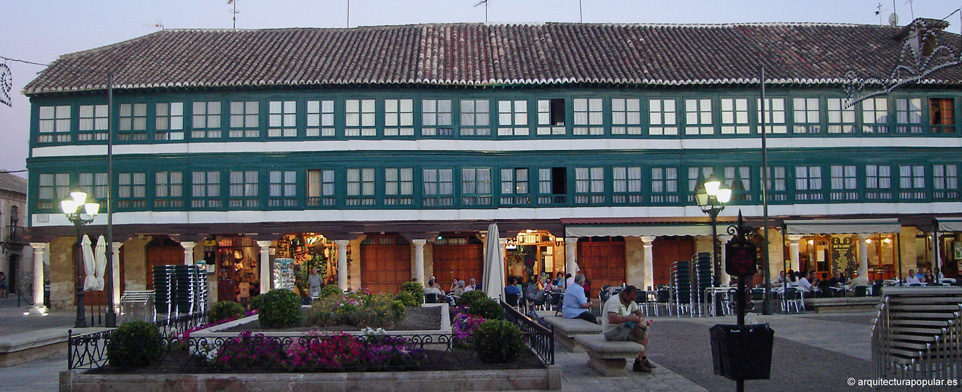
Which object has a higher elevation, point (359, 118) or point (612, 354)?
point (359, 118)

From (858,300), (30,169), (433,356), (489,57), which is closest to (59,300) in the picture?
(30,169)

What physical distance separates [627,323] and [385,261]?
20953 mm

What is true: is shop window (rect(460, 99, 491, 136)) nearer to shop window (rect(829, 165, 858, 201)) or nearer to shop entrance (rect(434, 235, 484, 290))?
shop entrance (rect(434, 235, 484, 290))

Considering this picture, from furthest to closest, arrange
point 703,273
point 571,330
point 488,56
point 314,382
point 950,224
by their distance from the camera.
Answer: point 488,56
point 950,224
point 703,273
point 571,330
point 314,382

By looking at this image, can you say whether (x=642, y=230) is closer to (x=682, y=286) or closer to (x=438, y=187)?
(x=682, y=286)

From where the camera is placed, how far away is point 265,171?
97.8 ft

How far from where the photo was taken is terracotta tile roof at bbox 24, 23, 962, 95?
30.0 m

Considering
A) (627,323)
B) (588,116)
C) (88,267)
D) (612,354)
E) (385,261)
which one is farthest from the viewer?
(385,261)

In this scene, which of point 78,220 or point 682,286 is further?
point 682,286

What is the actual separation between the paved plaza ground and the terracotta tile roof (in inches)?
503

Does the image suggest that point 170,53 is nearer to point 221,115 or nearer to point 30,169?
point 221,115

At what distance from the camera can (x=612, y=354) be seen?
39.1 ft

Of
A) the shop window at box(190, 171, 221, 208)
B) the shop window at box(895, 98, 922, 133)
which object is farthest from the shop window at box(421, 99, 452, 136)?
the shop window at box(895, 98, 922, 133)


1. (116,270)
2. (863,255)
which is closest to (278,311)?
(116,270)
